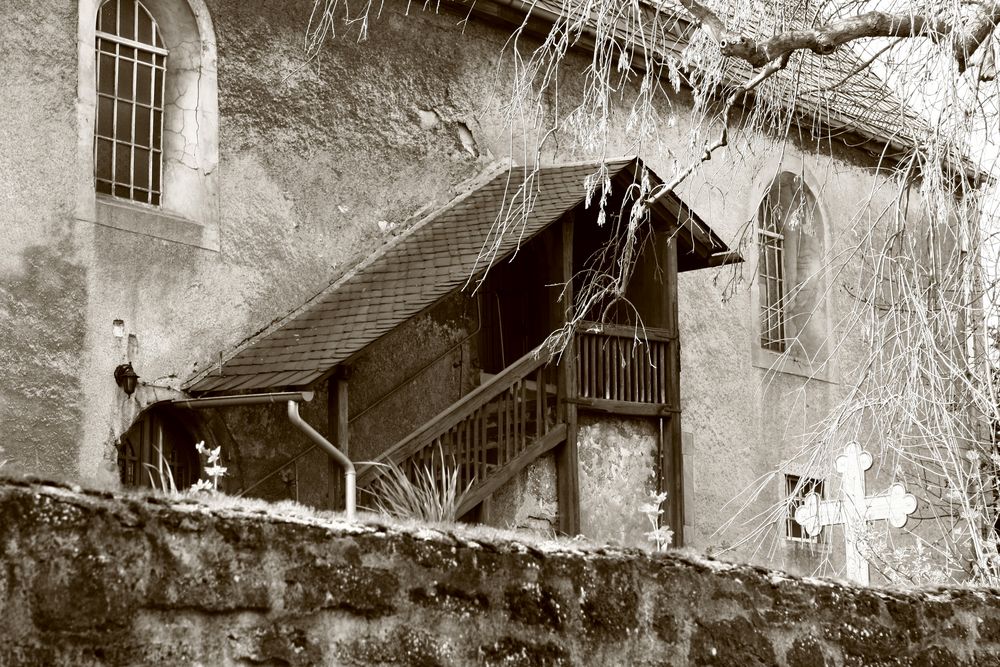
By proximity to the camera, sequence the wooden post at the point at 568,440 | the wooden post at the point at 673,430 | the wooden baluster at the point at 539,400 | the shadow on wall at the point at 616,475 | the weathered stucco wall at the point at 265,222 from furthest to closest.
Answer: the wooden post at the point at 673,430, the shadow on wall at the point at 616,475, the wooden post at the point at 568,440, the wooden baluster at the point at 539,400, the weathered stucco wall at the point at 265,222

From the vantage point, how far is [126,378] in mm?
10273

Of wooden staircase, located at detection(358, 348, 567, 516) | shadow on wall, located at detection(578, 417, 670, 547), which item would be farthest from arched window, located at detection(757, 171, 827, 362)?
wooden staircase, located at detection(358, 348, 567, 516)

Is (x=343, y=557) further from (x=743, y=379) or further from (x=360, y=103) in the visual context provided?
(x=743, y=379)

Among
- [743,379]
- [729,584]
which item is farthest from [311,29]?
[729,584]

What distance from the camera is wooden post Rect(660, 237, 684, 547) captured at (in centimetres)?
1238

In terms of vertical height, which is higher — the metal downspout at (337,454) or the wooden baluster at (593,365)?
the wooden baluster at (593,365)

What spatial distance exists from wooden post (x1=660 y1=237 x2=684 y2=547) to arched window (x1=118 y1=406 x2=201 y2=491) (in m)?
4.18

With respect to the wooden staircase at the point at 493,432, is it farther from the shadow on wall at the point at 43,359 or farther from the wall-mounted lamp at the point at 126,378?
the shadow on wall at the point at 43,359

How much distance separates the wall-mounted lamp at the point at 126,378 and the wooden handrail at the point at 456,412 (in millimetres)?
1812

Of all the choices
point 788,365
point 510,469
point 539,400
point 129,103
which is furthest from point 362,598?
point 788,365

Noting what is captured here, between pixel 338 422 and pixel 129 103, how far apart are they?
3.14 m

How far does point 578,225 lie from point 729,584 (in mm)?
8062

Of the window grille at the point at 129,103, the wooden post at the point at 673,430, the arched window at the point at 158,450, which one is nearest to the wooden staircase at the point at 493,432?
the wooden post at the point at 673,430

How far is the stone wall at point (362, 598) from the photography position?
357 cm
